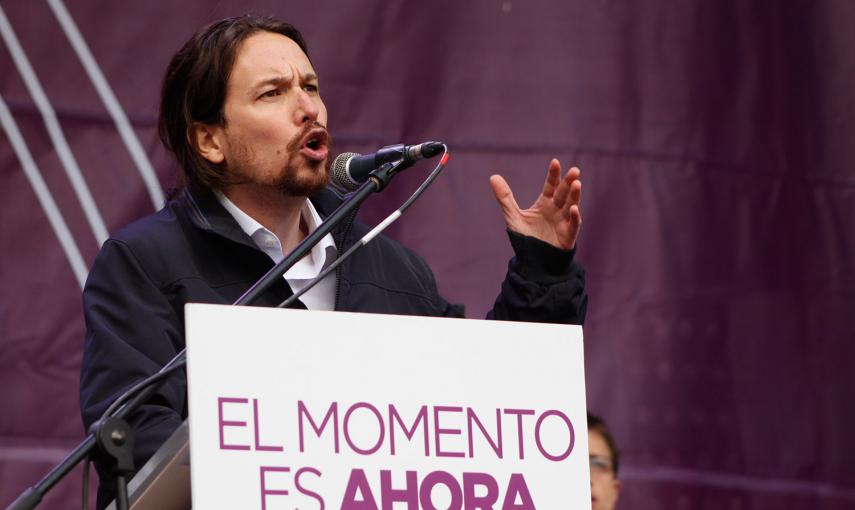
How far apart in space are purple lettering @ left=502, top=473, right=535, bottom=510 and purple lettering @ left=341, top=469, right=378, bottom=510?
6.7 inches

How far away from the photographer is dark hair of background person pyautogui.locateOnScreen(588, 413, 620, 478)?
371cm

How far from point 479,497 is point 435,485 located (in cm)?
6

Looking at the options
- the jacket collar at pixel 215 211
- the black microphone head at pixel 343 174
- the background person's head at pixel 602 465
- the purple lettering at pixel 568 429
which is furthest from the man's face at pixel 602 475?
the purple lettering at pixel 568 429

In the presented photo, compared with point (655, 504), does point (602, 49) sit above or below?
above

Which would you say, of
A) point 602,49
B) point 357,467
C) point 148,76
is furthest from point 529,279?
point 602,49

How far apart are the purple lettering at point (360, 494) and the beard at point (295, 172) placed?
945 millimetres

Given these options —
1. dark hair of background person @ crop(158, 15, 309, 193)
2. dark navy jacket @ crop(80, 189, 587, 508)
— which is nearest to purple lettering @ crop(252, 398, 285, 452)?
dark navy jacket @ crop(80, 189, 587, 508)

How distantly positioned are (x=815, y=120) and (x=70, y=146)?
2138 millimetres

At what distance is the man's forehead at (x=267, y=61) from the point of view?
2539 millimetres

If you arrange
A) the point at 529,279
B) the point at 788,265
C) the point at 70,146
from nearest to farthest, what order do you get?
the point at 529,279, the point at 70,146, the point at 788,265

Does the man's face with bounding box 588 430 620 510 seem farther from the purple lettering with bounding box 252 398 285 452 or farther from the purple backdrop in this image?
the purple lettering with bounding box 252 398 285 452

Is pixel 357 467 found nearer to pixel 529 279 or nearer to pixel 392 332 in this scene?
pixel 392 332

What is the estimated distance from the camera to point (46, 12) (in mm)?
3400

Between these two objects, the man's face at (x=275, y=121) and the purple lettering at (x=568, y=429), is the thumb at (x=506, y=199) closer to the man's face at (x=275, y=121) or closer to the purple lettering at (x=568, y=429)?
the man's face at (x=275, y=121)
